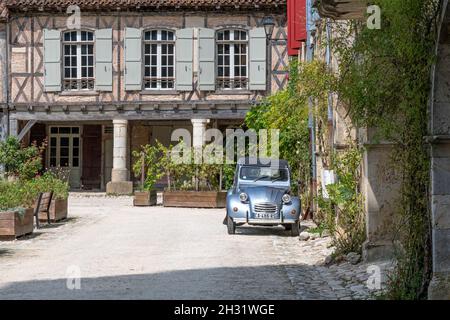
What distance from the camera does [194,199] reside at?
21.4 meters

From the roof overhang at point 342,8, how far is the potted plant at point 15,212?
6.59 m

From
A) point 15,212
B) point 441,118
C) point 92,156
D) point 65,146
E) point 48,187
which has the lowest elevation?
point 15,212

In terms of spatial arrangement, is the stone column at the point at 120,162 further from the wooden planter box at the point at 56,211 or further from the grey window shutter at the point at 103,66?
the wooden planter box at the point at 56,211

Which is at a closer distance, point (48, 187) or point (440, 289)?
point (440, 289)

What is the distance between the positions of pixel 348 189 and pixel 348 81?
2.92 meters

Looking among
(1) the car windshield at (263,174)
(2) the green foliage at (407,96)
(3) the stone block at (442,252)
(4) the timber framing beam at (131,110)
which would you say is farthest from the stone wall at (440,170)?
(4) the timber framing beam at (131,110)

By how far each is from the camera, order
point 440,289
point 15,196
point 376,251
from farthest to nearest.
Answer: point 15,196 → point 376,251 → point 440,289

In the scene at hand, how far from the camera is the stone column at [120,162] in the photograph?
25188mm

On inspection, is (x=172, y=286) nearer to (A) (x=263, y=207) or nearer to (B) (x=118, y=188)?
(A) (x=263, y=207)

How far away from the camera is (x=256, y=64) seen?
24.8 m

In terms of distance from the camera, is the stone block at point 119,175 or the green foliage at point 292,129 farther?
the stone block at point 119,175

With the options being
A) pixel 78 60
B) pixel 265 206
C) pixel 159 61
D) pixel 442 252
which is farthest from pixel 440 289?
pixel 78 60

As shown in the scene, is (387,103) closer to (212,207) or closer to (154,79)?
(212,207)

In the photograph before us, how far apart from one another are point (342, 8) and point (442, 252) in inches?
127
